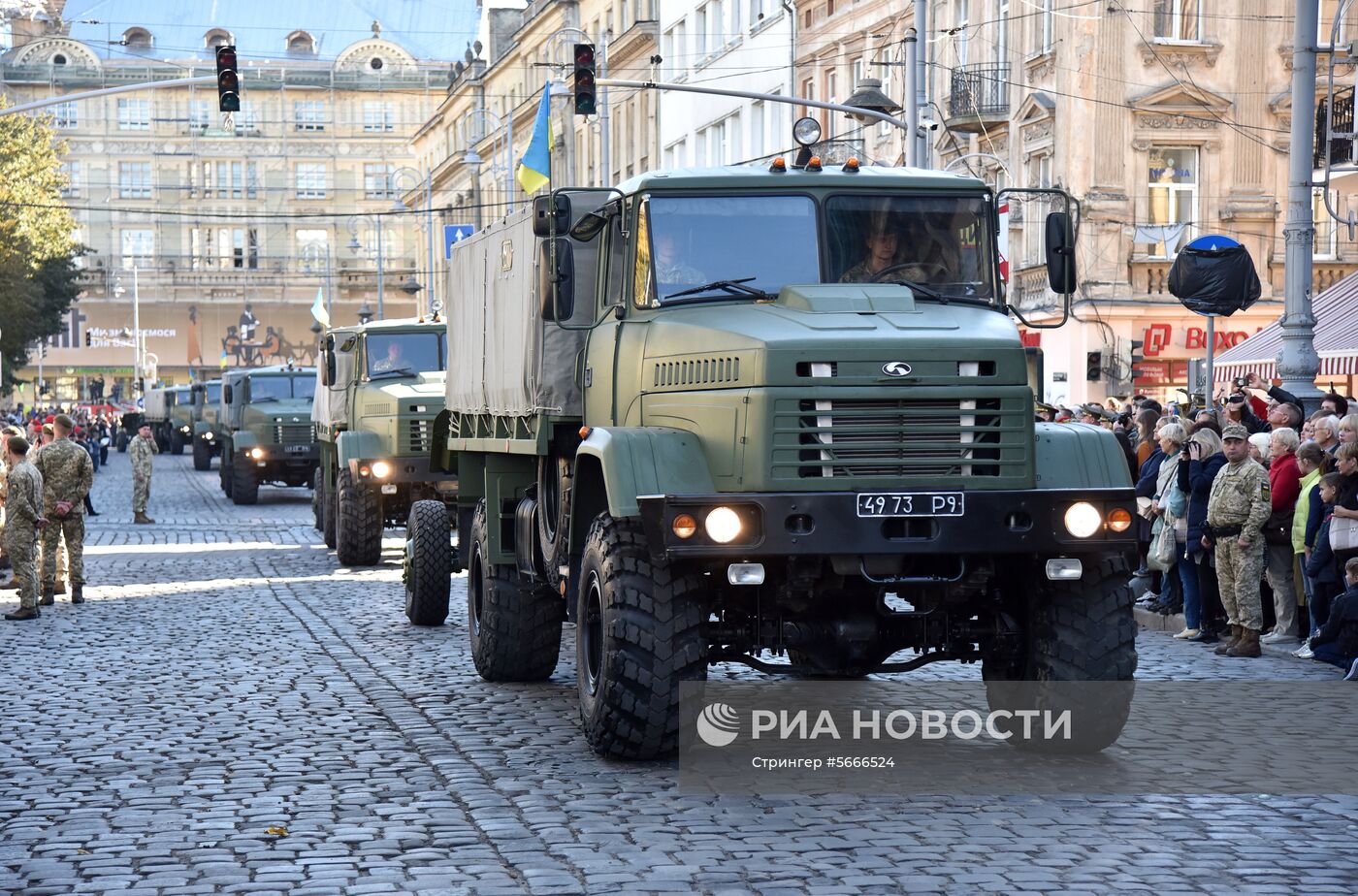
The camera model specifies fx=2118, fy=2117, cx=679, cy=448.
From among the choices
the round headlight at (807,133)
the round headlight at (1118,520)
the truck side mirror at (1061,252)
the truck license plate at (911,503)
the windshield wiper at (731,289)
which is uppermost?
the round headlight at (807,133)

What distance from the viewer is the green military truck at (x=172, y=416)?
6769 centimetres

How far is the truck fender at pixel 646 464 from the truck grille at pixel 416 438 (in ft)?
42.2

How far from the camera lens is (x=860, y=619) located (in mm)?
9547

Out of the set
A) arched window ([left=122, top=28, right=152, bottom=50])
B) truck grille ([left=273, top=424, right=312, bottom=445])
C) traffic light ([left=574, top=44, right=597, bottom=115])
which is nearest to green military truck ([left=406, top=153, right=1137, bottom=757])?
traffic light ([left=574, top=44, right=597, bottom=115])

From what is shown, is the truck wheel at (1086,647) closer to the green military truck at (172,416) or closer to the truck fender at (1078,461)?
the truck fender at (1078,461)

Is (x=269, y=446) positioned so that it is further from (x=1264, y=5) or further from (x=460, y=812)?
(x=460, y=812)

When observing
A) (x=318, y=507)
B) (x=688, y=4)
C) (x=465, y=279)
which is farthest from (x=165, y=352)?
(x=465, y=279)

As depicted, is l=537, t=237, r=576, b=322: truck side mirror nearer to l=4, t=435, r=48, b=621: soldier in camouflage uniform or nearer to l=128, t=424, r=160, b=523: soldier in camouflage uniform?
l=4, t=435, r=48, b=621: soldier in camouflage uniform

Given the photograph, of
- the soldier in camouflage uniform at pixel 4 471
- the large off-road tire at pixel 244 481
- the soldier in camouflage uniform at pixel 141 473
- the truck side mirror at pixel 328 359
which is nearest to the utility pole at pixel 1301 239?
the soldier in camouflage uniform at pixel 4 471

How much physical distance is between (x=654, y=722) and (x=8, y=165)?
41799 mm

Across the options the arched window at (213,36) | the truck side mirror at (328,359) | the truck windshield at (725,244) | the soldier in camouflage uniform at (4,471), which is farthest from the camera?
the arched window at (213,36)

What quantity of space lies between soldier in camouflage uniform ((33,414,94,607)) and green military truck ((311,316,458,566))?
134 inches

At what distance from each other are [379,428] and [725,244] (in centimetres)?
1307

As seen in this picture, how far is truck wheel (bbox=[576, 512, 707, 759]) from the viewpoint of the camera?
30.8 ft
